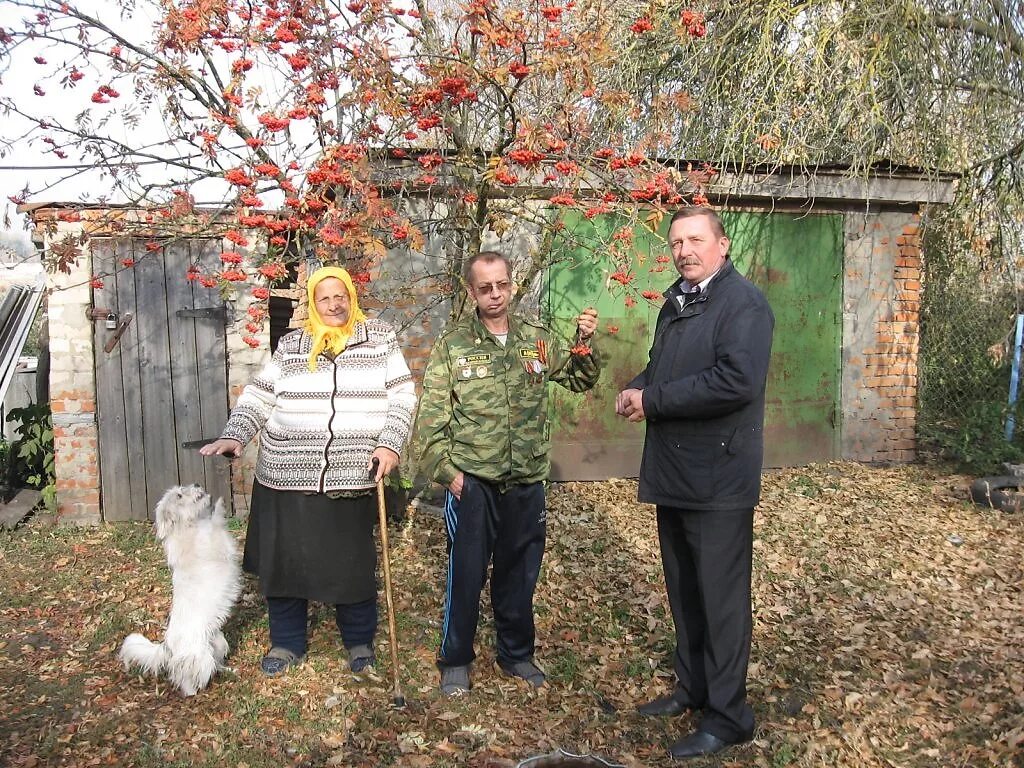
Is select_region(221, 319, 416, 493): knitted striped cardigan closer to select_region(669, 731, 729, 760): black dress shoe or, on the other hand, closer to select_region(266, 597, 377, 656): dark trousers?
select_region(266, 597, 377, 656): dark trousers

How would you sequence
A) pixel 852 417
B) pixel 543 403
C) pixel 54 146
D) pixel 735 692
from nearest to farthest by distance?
pixel 735 692 < pixel 543 403 < pixel 54 146 < pixel 852 417

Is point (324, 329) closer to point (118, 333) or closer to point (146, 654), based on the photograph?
point (146, 654)

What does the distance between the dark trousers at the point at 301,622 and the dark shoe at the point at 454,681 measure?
47 centimetres

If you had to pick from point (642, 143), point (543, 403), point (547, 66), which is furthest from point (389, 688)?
point (642, 143)

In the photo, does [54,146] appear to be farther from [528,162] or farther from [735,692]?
[735,692]

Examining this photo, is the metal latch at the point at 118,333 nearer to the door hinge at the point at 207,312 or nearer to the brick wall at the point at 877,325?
the door hinge at the point at 207,312

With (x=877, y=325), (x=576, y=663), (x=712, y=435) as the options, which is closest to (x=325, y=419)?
(x=712, y=435)

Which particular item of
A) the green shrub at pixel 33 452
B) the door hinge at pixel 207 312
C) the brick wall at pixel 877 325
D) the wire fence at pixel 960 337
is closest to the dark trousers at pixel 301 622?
the door hinge at pixel 207 312

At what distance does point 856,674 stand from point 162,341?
538 cm

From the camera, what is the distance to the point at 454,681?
140 inches

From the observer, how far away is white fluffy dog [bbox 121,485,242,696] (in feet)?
11.3

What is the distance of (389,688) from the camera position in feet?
11.9

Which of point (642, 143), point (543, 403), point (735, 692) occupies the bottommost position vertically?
point (735, 692)

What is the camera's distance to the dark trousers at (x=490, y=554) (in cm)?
335
